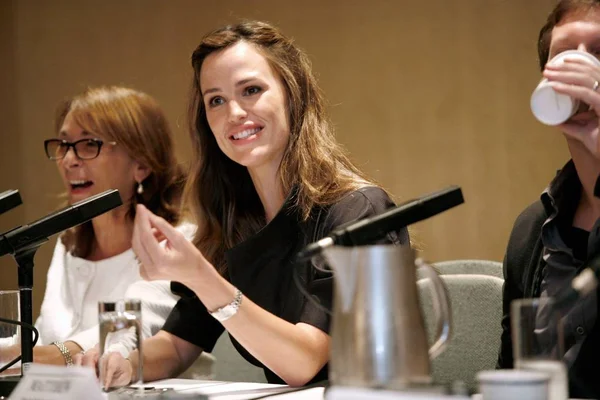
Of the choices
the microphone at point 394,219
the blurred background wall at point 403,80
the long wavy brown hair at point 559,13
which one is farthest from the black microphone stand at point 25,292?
the blurred background wall at point 403,80

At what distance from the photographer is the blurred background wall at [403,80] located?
3607 mm

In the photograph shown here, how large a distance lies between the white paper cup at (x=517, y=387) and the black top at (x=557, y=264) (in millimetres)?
533

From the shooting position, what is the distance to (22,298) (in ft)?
4.99

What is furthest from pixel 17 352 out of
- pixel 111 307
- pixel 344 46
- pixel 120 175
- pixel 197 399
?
pixel 344 46

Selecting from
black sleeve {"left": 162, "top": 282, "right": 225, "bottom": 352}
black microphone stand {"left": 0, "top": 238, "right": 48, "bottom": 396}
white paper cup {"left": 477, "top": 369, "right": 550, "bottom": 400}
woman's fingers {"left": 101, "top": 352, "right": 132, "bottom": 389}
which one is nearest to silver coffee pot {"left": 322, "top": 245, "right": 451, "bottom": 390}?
white paper cup {"left": 477, "top": 369, "right": 550, "bottom": 400}

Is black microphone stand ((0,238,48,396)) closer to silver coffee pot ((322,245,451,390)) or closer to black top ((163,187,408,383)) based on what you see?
black top ((163,187,408,383))

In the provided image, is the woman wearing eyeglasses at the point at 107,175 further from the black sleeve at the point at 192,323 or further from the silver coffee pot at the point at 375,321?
the silver coffee pot at the point at 375,321

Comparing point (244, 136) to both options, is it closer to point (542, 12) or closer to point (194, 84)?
point (194, 84)

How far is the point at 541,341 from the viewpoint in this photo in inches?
39.3

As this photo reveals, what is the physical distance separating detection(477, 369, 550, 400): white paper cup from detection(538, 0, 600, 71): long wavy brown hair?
0.90 meters

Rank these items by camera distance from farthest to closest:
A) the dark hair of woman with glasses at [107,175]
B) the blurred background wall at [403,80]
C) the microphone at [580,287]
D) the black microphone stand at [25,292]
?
the blurred background wall at [403,80], the dark hair of woman with glasses at [107,175], the black microphone stand at [25,292], the microphone at [580,287]

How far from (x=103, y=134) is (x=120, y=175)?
0.16 meters

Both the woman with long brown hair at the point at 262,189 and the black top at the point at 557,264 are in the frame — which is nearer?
the black top at the point at 557,264

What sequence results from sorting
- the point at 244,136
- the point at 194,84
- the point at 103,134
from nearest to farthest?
1. the point at 244,136
2. the point at 194,84
3. the point at 103,134
